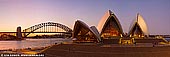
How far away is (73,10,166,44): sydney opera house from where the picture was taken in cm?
2952

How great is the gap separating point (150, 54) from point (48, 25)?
9081 centimetres

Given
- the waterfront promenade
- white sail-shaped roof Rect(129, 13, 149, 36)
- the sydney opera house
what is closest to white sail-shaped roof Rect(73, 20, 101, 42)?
the sydney opera house

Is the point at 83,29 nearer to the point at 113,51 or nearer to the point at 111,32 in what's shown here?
the point at 111,32

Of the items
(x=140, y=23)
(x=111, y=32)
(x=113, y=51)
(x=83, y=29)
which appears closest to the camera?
(x=113, y=51)

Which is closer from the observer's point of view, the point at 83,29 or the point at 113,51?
the point at 113,51

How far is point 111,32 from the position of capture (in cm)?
3659

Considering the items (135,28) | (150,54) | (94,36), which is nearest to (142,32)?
(135,28)

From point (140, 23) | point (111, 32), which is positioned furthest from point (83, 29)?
point (140, 23)

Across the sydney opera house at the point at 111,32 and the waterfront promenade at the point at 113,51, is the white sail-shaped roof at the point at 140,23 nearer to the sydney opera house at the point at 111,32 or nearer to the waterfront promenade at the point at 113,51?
the sydney opera house at the point at 111,32

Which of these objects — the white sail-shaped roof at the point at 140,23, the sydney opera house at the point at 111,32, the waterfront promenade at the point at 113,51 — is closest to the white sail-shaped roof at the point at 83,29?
the sydney opera house at the point at 111,32

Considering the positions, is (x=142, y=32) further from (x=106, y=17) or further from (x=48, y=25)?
(x=48, y=25)

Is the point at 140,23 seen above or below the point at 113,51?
above

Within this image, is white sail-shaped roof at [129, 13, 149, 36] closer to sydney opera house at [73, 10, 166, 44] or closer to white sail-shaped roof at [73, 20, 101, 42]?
sydney opera house at [73, 10, 166, 44]

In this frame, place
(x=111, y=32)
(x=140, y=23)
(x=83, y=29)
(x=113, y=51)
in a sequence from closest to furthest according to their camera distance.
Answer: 1. (x=113, y=51)
2. (x=83, y=29)
3. (x=111, y=32)
4. (x=140, y=23)
